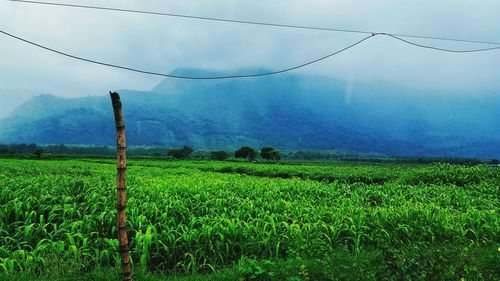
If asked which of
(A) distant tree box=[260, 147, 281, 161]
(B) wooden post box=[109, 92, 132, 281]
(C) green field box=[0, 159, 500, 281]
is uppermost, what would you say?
(B) wooden post box=[109, 92, 132, 281]

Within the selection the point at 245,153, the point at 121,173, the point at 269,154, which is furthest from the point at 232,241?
the point at 245,153

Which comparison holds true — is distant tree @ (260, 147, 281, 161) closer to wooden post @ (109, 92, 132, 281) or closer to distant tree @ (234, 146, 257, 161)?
distant tree @ (234, 146, 257, 161)

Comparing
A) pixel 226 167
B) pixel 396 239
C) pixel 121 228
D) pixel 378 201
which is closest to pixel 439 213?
pixel 396 239

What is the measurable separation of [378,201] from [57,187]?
904 cm

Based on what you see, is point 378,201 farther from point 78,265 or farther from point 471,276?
point 78,265

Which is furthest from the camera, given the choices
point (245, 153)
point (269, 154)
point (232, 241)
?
point (245, 153)

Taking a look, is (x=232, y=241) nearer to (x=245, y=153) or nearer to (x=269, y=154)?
(x=269, y=154)

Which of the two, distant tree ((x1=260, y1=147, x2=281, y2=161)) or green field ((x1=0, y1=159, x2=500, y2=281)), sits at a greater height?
green field ((x1=0, y1=159, x2=500, y2=281))

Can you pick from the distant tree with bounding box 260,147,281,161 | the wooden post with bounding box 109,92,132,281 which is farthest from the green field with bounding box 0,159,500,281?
the distant tree with bounding box 260,147,281,161

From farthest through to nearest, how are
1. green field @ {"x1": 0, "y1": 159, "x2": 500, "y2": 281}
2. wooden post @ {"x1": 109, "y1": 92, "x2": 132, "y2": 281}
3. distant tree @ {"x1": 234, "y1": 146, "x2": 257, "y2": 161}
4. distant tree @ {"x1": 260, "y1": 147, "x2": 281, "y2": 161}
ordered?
distant tree @ {"x1": 234, "y1": 146, "x2": 257, "y2": 161}
distant tree @ {"x1": 260, "y1": 147, "x2": 281, "y2": 161}
green field @ {"x1": 0, "y1": 159, "x2": 500, "y2": 281}
wooden post @ {"x1": 109, "y1": 92, "x2": 132, "y2": 281}

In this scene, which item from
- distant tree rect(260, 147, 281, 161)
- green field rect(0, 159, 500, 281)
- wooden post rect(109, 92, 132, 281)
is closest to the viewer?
wooden post rect(109, 92, 132, 281)

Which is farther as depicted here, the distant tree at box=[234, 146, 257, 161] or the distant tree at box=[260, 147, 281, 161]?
the distant tree at box=[234, 146, 257, 161]

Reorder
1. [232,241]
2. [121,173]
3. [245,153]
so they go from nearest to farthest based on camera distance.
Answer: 1. [121,173]
2. [232,241]
3. [245,153]

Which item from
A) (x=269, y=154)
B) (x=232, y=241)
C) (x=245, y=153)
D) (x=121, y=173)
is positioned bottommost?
(x=269, y=154)
